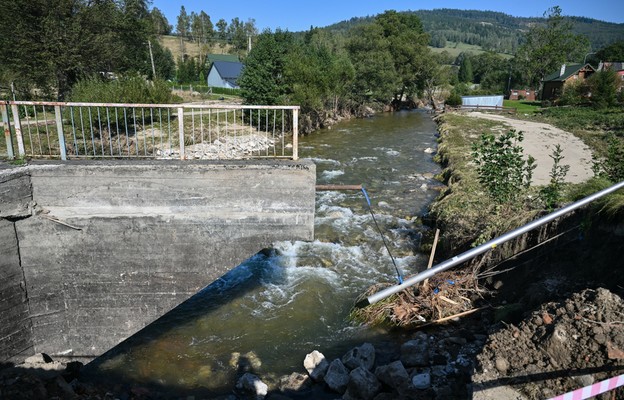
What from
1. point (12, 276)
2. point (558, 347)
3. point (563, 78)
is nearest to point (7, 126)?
point (12, 276)

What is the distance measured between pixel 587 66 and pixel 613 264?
70343 millimetres

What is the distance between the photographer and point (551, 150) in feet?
78.4

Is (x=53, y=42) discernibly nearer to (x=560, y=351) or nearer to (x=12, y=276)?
(x=12, y=276)

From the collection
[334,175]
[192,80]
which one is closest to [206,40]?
[192,80]

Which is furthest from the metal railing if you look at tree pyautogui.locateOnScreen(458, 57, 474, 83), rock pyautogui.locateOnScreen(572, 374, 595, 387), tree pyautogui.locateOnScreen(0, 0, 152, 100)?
tree pyautogui.locateOnScreen(458, 57, 474, 83)

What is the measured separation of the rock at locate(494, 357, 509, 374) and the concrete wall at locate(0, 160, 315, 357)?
12.4ft

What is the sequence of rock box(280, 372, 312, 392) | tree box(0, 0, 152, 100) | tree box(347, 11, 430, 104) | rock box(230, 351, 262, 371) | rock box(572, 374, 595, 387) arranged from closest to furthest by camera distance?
rock box(572, 374, 595, 387) < rock box(280, 372, 312, 392) < rock box(230, 351, 262, 371) < tree box(0, 0, 152, 100) < tree box(347, 11, 430, 104)

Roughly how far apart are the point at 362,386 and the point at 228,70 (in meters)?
68.6

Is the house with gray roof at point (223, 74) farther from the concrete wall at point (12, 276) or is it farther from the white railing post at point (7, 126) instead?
the concrete wall at point (12, 276)

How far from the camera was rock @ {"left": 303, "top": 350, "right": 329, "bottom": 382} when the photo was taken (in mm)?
7008

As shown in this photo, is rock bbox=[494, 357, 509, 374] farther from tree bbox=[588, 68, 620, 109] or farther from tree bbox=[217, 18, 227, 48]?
tree bbox=[217, 18, 227, 48]

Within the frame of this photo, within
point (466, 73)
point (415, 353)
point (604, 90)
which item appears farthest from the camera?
point (466, 73)

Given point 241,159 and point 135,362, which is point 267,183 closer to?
point 241,159

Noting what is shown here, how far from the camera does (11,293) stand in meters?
6.94
